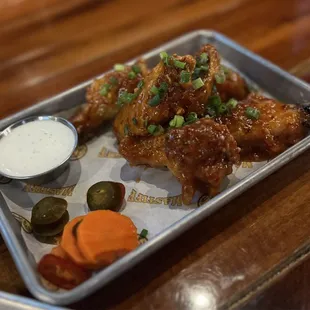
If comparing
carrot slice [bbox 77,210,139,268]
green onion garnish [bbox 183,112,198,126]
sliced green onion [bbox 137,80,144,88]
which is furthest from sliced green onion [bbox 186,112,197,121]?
carrot slice [bbox 77,210,139,268]

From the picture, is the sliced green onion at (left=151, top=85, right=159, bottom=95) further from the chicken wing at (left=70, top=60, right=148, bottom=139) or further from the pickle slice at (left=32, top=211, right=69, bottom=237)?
the pickle slice at (left=32, top=211, right=69, bottom=237)

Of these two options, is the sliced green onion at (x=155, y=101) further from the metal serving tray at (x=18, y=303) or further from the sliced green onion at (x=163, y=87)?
the metal serving tray at (x=18, y=303)

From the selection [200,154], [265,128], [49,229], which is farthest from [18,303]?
[265,128]

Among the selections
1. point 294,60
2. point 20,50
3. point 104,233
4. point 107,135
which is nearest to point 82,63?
point 20,50

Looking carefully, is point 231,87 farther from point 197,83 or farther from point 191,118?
point 191,118

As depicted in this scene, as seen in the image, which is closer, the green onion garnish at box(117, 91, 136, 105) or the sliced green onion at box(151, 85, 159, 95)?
the sliced green onion at box(151, 85, 159, 95)

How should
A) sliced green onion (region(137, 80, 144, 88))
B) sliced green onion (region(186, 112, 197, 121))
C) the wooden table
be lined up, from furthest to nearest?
1. sliced green onion (region(137, 80, 144, 88))
2. sliced green onion (region(186, 112, 197, 121))
3. the wooden table
